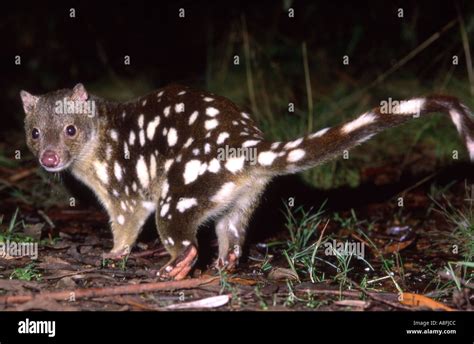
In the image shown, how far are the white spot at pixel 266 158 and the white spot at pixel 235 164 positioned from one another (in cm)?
13

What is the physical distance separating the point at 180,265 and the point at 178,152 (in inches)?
34.6

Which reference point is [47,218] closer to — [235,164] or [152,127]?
[152,127]

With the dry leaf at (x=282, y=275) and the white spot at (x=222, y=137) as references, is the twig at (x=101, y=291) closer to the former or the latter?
the dry leaf at (x=282, y=275)

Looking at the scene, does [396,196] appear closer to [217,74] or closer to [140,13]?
[217,74]

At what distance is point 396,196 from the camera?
25.4 feet

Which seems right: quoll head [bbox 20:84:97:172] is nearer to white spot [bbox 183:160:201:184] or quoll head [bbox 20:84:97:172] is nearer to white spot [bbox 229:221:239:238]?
white spot [bbox 183:160:201:184]

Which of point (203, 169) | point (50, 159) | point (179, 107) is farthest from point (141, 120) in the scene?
point (203, 169)

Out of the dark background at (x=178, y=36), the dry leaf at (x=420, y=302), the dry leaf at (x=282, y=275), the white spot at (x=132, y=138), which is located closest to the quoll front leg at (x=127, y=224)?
the white spot at (x=132, y=138)

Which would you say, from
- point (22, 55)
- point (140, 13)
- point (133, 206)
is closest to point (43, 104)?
point (133, 206)

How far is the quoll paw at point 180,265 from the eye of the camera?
17.3ft

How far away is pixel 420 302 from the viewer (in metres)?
4.78
